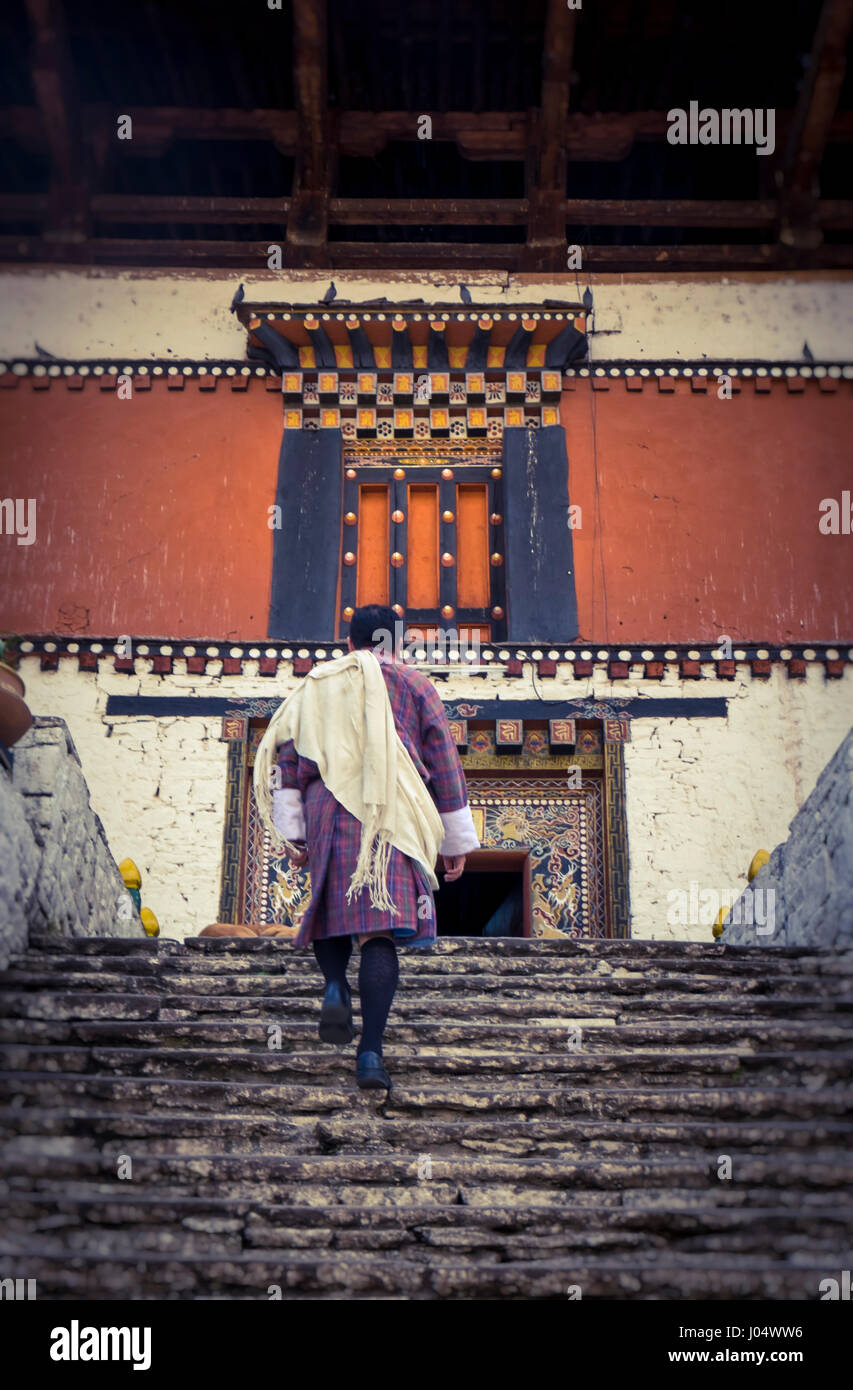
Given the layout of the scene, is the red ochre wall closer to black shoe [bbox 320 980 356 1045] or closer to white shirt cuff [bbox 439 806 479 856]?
white shirt cuff [bbox 439 806 479 856]

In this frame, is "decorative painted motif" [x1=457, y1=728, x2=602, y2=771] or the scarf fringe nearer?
the scarf fringe

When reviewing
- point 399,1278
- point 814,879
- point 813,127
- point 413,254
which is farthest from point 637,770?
point 399,1278

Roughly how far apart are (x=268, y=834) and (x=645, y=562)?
325 centimetres

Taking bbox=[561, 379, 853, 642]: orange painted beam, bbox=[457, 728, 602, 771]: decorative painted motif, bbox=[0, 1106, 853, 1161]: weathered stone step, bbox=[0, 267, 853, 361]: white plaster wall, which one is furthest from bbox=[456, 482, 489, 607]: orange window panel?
bbox=[0, 1106, 853, 1161]: weathered stone step

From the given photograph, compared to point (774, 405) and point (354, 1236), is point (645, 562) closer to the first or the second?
point (774, 405)

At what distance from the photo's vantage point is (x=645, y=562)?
1005 centimetres

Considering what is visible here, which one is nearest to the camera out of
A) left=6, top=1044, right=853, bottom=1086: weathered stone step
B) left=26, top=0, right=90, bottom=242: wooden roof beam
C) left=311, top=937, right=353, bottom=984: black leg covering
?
→ left=311, top=937, right=353, bottom=984: black leg covering

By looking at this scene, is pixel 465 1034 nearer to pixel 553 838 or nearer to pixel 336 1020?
pixel 336 1020

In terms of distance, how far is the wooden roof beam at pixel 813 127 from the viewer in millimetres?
10125

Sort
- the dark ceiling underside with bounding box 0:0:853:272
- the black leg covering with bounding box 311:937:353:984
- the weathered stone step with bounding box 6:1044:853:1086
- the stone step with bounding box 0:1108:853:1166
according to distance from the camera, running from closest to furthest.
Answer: the stone step with bounding box 0:1108:853:1166 < the black leg covering with bounding box 311:937:353:984 < the weathered stone step with bounding box 6:1044:853:1086 < the dark ceiling underside with bounding box 0:0:853:272

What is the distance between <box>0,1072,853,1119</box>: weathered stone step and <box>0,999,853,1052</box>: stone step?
0.32 m

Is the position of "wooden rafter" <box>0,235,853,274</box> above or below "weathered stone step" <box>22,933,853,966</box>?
above

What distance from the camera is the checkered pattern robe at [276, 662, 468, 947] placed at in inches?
161

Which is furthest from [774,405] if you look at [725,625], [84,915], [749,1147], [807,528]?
[749,1147]
